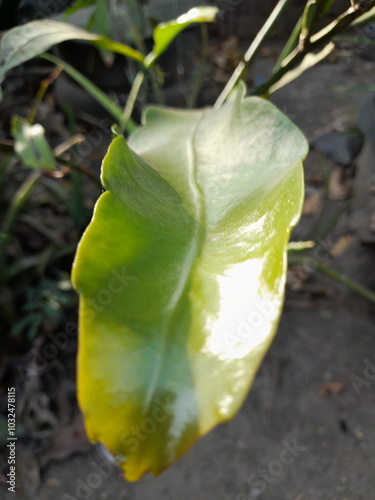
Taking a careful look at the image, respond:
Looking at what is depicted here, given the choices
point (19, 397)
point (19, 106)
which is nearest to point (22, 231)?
point (19, 397)

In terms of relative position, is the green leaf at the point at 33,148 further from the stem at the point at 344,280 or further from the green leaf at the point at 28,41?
the stem at the point at 344,280

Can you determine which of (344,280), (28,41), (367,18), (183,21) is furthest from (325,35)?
(344,280)

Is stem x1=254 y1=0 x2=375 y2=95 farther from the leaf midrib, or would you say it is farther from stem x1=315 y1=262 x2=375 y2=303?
stem x1=315 y1=262 x2=375 y2=303

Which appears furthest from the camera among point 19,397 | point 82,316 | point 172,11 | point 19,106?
point 19,106

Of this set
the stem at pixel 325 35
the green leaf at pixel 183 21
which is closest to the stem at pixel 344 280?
the stem at pixel 325 35

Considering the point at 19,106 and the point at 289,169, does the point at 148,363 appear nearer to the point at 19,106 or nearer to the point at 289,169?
the point at 289,169
